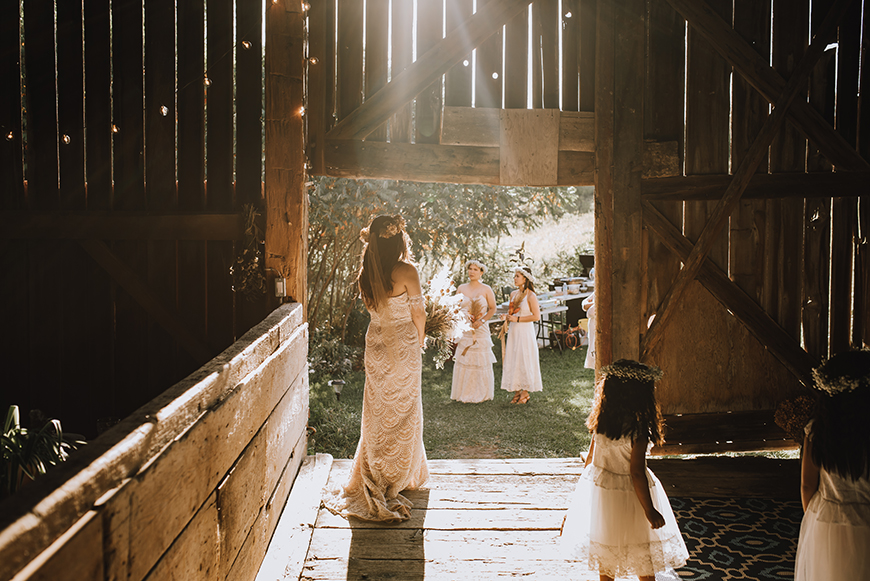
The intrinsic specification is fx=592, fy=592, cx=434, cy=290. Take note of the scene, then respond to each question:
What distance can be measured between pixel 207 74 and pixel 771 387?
5.67 meters

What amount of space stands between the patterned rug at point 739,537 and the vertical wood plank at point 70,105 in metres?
5.52

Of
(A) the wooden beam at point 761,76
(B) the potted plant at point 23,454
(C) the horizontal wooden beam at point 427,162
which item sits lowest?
(B) the potted plant at point 23,454

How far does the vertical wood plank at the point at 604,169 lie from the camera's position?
5000mm

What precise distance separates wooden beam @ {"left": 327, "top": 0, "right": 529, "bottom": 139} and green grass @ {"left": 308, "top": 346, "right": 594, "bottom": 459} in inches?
129

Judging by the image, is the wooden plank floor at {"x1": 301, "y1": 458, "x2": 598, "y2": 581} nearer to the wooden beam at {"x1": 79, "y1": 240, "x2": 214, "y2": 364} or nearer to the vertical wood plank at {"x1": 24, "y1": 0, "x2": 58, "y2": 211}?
the wooden beam at {"x1": 79, "y1": 240, "x2": 214, "y2": 364}

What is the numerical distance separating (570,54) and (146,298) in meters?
4.31

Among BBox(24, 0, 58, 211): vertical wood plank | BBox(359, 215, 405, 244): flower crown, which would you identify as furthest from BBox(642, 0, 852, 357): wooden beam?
BBox(24, 0, 58, 211): vertical wood plank

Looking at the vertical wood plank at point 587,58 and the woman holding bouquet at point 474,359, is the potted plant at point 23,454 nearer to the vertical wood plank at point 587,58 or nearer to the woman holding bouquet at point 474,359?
the vertical wood plank at point 587,58

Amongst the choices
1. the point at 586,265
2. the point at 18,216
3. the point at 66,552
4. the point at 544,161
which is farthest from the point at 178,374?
the point at 586,265

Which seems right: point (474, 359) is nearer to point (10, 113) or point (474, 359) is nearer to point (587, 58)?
point (587, 58)

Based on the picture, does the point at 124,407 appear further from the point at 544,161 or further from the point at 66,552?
the point at 66,552

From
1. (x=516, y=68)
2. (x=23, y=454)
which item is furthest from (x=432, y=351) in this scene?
(x=23, y=454)

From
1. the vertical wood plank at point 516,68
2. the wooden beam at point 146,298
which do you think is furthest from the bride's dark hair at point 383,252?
the wooden beam at point 146,298

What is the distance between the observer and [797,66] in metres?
4.89
